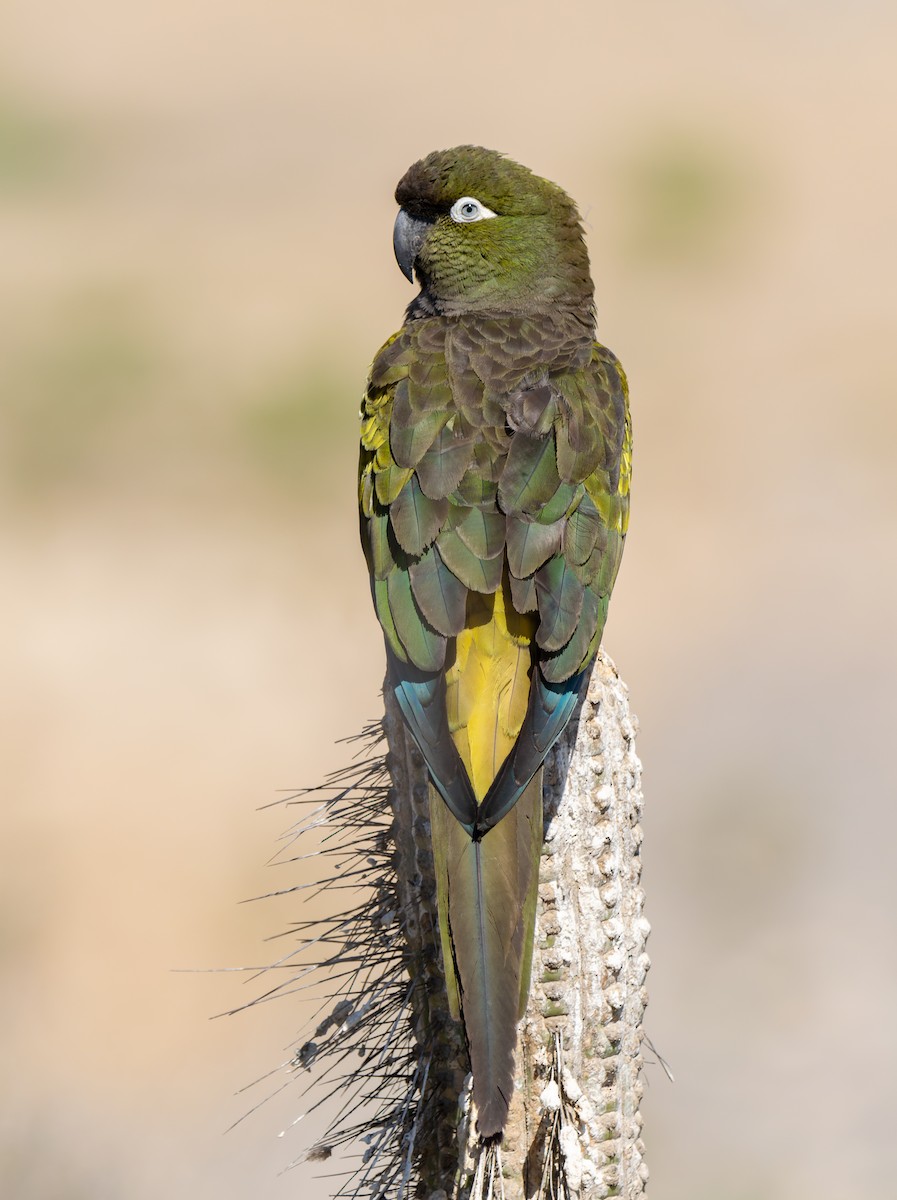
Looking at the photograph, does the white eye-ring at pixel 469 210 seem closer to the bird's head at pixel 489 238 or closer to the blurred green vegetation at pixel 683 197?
the bird's head at pixel 489 238

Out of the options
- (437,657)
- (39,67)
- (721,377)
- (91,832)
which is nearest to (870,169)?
(721,377)

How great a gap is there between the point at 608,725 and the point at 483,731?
0.97 ft

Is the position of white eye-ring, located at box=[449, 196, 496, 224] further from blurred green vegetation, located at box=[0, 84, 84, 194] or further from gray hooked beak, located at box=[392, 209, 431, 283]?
blurred green vegetation, located at box=[0, 84, 84, 194]

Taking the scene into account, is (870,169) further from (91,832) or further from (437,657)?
(437,657)

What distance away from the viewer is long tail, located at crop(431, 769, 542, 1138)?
308 centimetres

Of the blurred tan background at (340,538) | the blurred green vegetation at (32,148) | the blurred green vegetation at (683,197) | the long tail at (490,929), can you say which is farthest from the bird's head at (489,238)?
the blurred green vegetation at (32,148)

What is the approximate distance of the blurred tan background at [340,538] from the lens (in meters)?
7.59

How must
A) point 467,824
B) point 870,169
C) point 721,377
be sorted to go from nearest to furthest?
point 467,824 < point 721,377 < point 870,169

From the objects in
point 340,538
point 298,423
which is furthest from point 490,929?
point 298,423

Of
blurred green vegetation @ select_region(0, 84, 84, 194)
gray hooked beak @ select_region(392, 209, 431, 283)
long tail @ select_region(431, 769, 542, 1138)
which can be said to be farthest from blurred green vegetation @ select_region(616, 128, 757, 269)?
long tail @ select_region(431, 769, 542, 1138)

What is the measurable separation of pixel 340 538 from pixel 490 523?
27.7 feet

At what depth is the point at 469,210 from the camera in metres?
5.12

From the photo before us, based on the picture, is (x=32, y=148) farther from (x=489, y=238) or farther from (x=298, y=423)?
(x=489, y=238)

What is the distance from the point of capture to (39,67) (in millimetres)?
21547
